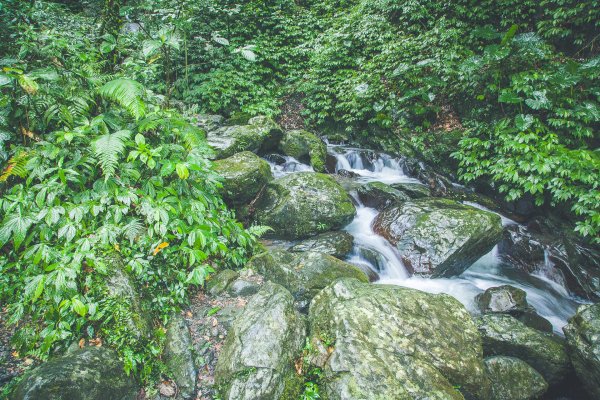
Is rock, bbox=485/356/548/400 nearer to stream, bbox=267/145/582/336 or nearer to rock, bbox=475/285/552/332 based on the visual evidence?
rock, bbox=475/285/552/332

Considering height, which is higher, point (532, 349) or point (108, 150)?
point (108, 150)

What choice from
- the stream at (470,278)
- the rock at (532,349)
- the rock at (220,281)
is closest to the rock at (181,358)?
the rock at (220,281)

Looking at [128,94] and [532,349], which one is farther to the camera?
[532,349]

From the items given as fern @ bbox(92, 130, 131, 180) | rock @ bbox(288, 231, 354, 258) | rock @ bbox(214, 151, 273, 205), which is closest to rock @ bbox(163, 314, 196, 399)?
fern @ bbox(92, 130, 131, 180)

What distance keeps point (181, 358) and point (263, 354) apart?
2.71 ft

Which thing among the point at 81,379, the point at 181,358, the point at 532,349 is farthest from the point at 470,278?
the point at 81,379

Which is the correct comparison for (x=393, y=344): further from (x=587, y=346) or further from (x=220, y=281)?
(x=587, y=346)

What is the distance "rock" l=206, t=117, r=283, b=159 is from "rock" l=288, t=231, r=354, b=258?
2.96 meters

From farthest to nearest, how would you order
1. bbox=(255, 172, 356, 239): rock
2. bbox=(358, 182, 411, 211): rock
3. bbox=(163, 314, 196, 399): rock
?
bbox=(358, 182, 411, 211): rock
bbox=(255, 172, 356, 239): rock
bbox=(163, 314, 196, 399): rock

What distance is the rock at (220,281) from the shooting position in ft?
12.0

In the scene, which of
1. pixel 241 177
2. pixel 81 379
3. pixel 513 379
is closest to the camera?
pixel 81 379

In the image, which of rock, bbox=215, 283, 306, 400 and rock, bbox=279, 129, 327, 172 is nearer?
rock, bbox=215, 283, 306, 400

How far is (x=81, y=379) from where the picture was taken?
6.68 ft

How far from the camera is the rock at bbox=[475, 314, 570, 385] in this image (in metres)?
3.60
